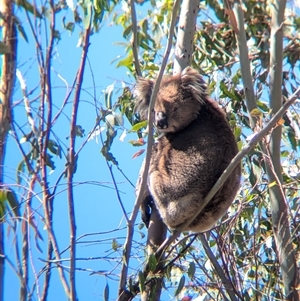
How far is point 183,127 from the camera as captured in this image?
10.7ft

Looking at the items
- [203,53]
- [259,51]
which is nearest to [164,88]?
[203,53]

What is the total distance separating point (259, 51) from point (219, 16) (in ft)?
1.31

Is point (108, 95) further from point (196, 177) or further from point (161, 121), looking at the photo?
point (196, 177)

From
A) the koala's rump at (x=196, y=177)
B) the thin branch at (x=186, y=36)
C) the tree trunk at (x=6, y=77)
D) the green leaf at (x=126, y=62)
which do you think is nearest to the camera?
the tree trunk at (x=6, y=77)

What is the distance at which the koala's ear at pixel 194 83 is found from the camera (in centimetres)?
313

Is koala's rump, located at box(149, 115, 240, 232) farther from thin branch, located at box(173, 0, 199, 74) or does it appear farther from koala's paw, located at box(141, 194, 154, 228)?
thin branch, located at box(173, 0, 199, 74)

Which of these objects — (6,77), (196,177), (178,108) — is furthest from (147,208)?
(6,77)

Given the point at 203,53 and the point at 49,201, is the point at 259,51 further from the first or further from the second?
the point at 49,201

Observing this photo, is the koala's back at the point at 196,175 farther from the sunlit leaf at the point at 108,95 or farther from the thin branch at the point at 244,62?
the sunlit leaf at the point at 108,95

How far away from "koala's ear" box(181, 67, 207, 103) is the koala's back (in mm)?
138

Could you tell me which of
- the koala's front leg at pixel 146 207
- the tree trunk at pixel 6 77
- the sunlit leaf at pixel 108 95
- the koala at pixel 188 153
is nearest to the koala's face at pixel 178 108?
the koala at pixel 188 153

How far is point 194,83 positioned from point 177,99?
0.47 feet

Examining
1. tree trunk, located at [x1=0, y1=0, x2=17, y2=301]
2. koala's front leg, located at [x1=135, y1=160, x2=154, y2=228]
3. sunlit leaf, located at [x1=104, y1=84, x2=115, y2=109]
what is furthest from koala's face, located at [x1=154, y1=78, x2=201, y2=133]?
tree trunk, located at [x1=0, y1=0, x2=17, y2=301]

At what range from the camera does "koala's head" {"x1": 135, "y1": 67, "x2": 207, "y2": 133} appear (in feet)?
10.4
